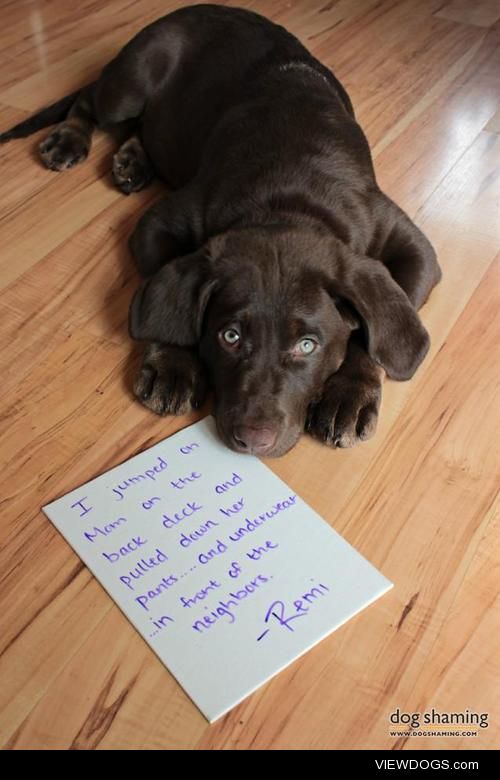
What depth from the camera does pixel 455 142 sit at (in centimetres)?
298

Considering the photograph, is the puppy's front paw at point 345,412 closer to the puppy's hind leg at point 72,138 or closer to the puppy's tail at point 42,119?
the puppy's hind leg at point 72,138

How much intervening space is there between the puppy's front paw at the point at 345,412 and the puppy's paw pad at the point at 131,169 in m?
1.16

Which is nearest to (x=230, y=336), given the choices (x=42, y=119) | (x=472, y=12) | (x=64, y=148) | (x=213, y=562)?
(x=213, y=562)

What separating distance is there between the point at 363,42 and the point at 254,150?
70.2 inches

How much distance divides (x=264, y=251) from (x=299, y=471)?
49 centimetres

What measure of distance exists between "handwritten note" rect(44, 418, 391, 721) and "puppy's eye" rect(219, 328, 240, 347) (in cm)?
24

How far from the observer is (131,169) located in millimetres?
2709

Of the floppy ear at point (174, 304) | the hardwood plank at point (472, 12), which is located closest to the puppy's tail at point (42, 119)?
the floppy ear at point (174, 304)

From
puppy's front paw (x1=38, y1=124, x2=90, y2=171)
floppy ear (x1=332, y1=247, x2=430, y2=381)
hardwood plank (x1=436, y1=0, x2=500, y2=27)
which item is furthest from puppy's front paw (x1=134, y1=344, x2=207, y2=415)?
hardwood plank (x1=436, y1=0, x2=500, y2=27)

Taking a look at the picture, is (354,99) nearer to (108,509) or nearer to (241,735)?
(108,509)

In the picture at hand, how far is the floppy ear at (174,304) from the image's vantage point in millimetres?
1857

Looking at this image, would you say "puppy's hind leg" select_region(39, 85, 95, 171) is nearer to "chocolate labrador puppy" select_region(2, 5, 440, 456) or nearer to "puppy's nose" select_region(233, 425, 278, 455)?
"chocolate labrador puppy" select_region(2, 5, 440, 456)

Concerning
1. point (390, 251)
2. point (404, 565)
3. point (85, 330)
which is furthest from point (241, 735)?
point (390, 251)
